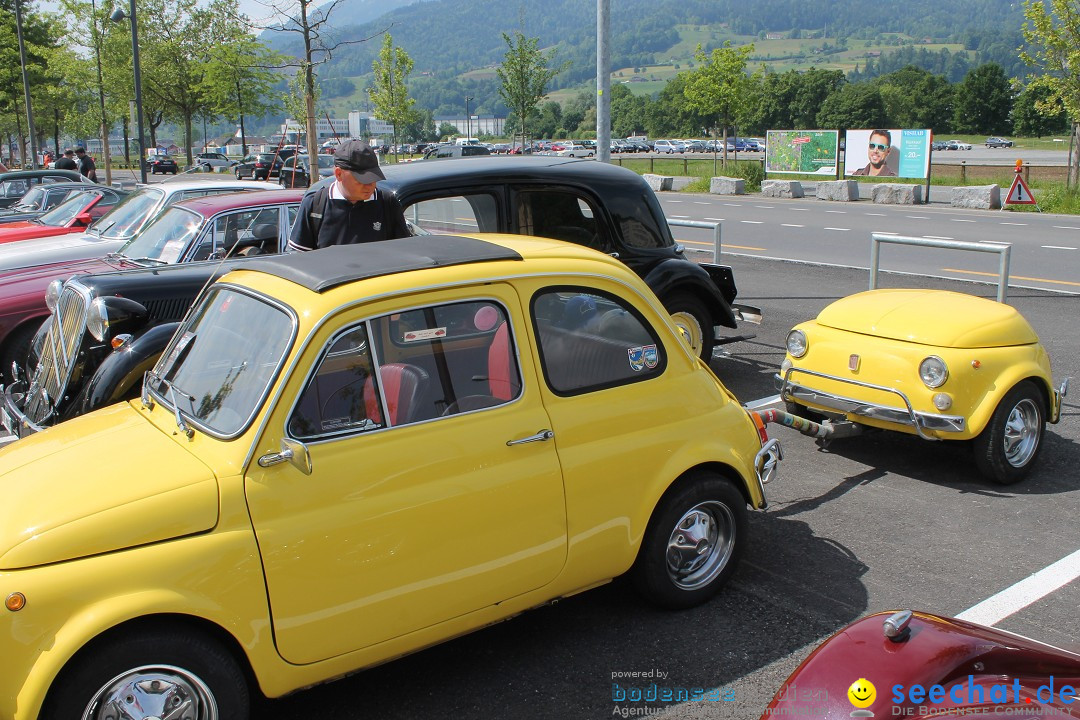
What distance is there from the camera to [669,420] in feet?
13.8

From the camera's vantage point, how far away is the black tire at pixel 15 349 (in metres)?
7.55

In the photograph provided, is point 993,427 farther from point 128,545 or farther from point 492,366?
point 128,545

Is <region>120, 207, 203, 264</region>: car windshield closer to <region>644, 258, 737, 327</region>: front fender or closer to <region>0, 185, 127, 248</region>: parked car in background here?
<region>0, 185, 127, 248</region>: parked car in background

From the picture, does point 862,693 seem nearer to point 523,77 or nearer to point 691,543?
point 691,543

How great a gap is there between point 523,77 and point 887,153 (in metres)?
16.9

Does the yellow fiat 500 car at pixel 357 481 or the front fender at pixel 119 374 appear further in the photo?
the front fender at pixel 119 374

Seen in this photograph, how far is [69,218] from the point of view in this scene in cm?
1405

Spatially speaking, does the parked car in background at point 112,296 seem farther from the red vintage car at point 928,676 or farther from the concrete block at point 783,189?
the concrete block at point 783,189

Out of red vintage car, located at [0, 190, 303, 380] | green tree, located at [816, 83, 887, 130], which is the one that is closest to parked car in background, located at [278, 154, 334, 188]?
red vintage car, located at [0, 190, 303, 380]

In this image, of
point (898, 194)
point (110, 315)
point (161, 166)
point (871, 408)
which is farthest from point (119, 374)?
point (161, 166)

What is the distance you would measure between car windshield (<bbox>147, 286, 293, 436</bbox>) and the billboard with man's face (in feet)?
101

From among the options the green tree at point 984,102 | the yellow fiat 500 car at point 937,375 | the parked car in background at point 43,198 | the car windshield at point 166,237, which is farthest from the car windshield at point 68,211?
the green tree at point 984,102

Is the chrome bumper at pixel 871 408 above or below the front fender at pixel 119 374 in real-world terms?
below

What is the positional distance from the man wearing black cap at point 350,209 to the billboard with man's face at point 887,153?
28703mm
